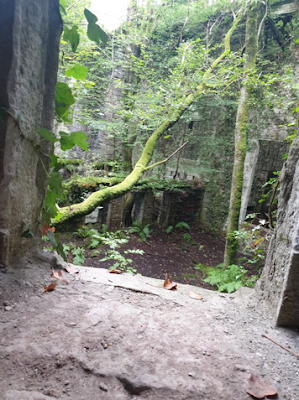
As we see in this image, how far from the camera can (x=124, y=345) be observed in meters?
1.12

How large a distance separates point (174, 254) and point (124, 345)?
651 cm

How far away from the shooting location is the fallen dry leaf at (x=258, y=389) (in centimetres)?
94

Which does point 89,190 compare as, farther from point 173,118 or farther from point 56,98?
point 56,98

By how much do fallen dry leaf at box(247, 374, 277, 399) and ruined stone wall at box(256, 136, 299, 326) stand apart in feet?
2.02

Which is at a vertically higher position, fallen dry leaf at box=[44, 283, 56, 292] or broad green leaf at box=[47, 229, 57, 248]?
broad green leaf at box=[47, 229, 57, 248]

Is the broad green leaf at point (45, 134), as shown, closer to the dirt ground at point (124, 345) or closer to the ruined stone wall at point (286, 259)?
the dirt ground at point (124, 345)

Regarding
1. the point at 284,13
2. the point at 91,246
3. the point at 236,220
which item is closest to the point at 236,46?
the point at 284,13

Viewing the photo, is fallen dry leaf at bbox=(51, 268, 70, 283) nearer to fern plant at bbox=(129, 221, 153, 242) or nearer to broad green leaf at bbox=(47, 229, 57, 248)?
broad green leaf at bbox=(47, 229, 57, 248)

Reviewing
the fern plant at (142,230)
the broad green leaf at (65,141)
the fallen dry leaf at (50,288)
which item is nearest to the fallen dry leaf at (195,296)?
the fallen dry leaf at (50,288)

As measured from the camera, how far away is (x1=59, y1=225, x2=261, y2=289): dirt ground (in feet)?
20.1

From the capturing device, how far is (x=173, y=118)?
629cm

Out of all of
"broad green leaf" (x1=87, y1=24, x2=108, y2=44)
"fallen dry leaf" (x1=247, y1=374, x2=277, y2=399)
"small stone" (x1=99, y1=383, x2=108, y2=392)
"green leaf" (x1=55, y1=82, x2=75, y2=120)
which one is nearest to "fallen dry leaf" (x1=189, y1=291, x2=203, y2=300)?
"fallen dry leaf" (x1=247, y1=374, x2=277, y2=399)

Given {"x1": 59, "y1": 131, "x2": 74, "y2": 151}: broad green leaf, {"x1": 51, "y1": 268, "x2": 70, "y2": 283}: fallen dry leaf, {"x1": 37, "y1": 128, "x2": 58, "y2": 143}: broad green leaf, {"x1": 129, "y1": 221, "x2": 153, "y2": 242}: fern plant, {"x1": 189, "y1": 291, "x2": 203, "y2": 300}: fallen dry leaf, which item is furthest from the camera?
{"x1": 129, "y1": 221, "x2": 153, "y2": 242}: fern plant

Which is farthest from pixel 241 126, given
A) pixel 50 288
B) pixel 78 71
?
pixel 50 288
